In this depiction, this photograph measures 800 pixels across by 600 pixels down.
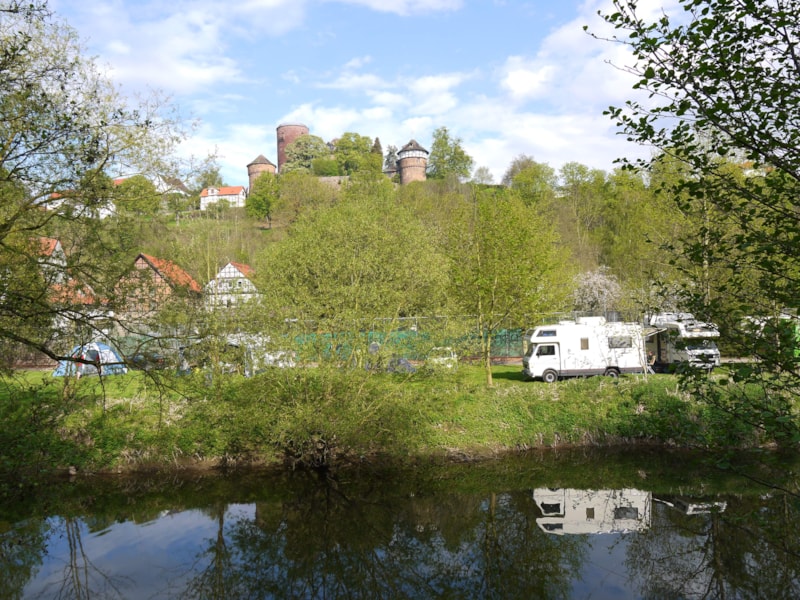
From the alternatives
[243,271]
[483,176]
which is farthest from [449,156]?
[243,271]

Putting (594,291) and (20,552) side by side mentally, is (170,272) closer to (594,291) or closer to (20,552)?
(20,552)

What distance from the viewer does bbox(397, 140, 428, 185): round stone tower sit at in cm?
9956

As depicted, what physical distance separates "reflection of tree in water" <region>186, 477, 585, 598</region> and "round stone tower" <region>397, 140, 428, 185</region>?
89.3 meters

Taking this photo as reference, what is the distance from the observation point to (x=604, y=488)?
13664 millimetres

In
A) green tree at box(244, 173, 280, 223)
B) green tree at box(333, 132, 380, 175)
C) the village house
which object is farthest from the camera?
green tree at box(333, 132, 380, 175)

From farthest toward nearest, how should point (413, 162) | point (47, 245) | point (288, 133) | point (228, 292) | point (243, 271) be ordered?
1. point (288, 133)
2. point (413, 162)
3. point (243, 271)
4. point (228, 292)
5. point (47, 245)

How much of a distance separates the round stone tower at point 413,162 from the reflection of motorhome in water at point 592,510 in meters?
88.7

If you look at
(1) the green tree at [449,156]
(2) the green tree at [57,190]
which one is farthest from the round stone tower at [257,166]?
(2) the green tree at [57,190]

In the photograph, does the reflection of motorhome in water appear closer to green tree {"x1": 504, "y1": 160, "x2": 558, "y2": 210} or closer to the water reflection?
the water reflection

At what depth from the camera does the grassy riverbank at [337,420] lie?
14109 millimetres

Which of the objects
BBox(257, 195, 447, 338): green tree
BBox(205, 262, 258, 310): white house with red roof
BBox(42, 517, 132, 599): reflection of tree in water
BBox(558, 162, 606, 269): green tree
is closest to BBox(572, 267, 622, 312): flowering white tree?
BBox(558, 162, 606, 269): green tree

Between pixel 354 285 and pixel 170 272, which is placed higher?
pixel 170 272

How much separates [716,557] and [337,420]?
7.93 metres

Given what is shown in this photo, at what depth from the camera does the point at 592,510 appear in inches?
496
